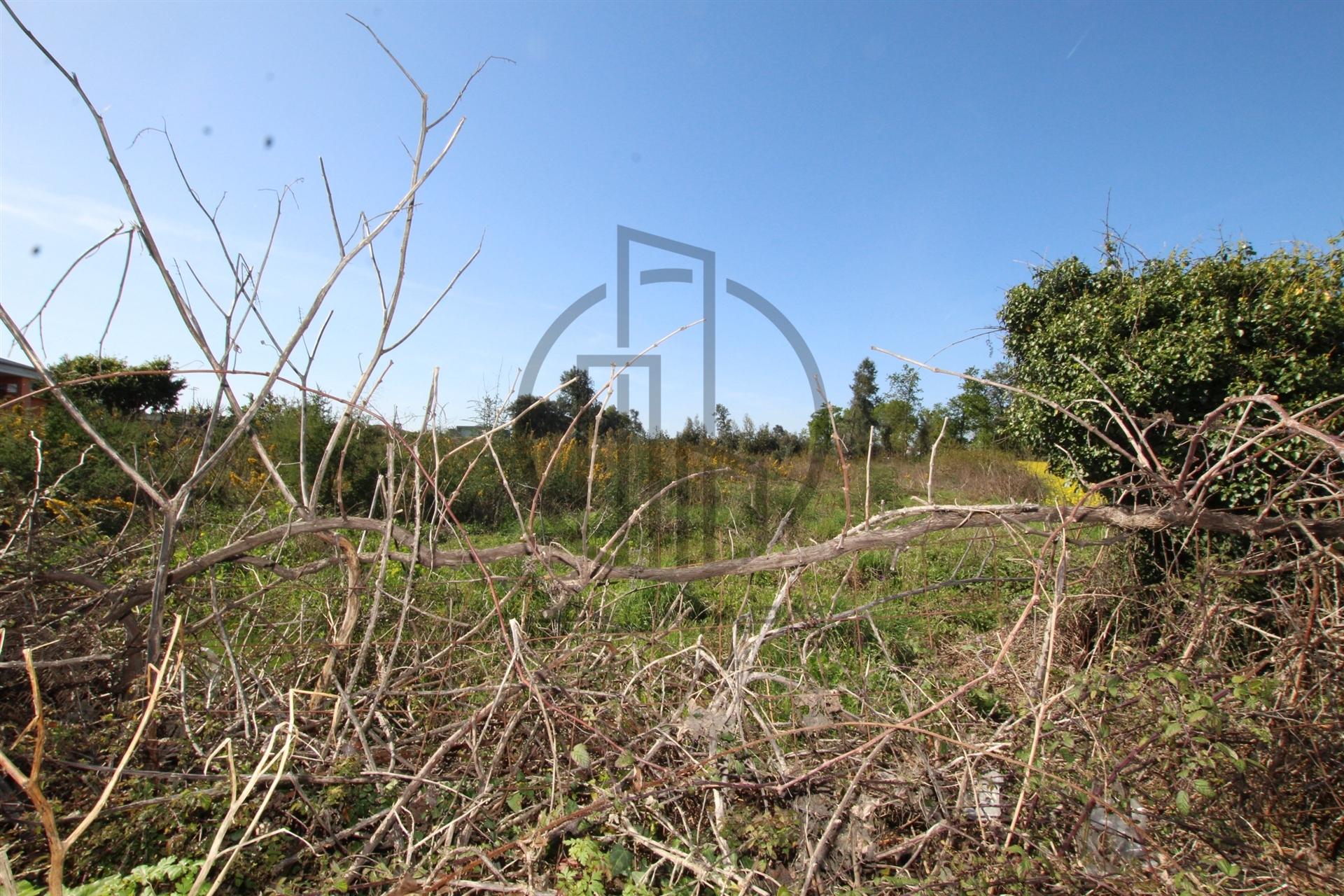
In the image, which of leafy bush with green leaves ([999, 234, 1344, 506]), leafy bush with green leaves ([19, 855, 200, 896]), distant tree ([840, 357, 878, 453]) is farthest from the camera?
distant tree ([840, 357, 878, 453])

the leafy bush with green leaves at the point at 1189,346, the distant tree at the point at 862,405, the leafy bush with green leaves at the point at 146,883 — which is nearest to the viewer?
the leafy bush with green leaves at the point at 146,883

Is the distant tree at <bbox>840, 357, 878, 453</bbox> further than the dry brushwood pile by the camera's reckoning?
Yes

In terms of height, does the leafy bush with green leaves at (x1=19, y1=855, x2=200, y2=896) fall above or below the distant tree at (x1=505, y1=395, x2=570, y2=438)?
below

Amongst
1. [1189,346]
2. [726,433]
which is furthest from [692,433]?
[1189,346]

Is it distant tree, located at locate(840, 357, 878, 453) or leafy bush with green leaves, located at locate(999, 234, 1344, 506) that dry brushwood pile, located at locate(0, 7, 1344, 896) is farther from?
distant tree, located at locate(840, 357, 878, 453)

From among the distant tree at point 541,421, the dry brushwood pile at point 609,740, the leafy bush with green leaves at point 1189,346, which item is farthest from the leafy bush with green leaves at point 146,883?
the distant tree at point 541,421

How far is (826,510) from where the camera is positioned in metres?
9.06

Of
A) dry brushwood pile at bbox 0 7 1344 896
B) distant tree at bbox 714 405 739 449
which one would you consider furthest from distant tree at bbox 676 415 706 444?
dry brushwood pile at bbox 0 7 1344 896

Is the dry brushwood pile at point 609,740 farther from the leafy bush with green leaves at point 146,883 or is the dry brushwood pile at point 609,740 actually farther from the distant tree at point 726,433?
the distant tree at point 726,433

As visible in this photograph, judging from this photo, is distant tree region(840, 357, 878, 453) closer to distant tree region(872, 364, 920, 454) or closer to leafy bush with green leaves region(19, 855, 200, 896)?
distant tree region(872, 364, 920, 454)

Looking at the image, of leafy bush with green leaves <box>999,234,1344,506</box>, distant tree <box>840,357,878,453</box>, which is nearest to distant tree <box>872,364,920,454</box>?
distant tree <box>840,357,878,453</box>

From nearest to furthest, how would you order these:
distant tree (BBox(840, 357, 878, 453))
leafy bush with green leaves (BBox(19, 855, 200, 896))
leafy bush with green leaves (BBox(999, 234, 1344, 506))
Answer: leafy bush with green leaves (BBox(19, 855, 200, 896))
leafy bush with green leaves (BBox(999, 234, 1344, 506))
distant tree (BBox(840, 357, 878, 453))

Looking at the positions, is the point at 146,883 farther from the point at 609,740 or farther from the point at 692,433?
the point at 692,433

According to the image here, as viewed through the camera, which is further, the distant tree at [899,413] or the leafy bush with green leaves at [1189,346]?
the distant tree at [899,413]
